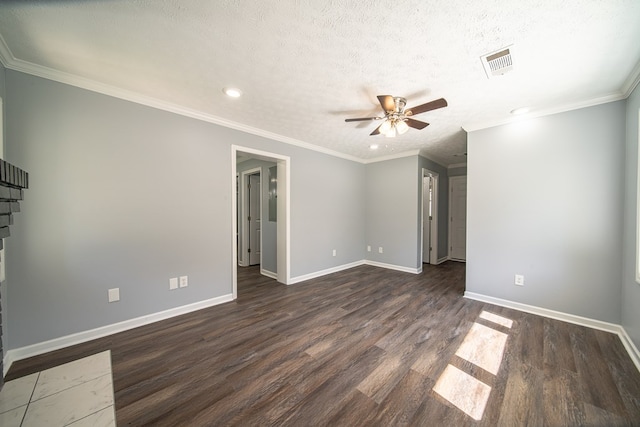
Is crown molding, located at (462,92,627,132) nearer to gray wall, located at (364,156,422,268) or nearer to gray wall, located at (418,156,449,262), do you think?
gray wall, located at (364,156,422,268)

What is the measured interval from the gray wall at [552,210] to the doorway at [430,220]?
210 cm

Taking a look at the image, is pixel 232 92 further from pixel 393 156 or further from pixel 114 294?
pixel 393 156

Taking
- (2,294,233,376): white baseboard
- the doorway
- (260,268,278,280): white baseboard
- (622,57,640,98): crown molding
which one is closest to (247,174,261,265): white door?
(260,268,278,280): white baseboard

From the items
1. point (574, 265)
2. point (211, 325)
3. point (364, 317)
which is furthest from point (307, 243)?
point (574, 265)

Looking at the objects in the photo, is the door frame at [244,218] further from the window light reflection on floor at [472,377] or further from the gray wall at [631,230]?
the gray wall at [631,230]

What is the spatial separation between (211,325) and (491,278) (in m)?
3.48

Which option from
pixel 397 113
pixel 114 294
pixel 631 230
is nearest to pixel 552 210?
pixel 631 230

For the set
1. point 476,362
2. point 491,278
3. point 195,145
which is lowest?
point 476,362

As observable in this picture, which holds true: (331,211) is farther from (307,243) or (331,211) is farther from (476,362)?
(476,362)

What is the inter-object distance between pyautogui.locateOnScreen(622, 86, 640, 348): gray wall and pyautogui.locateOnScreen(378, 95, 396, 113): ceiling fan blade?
203cm

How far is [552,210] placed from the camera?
2.56 metres

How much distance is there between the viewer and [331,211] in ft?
14.5

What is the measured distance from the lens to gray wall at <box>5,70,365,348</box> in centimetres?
184

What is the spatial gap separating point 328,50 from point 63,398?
2945 mm
